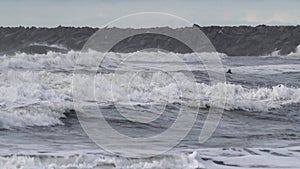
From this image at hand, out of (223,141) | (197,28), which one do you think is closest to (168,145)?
(223,141)

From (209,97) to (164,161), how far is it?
35.1ft

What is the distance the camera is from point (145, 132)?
14047mm

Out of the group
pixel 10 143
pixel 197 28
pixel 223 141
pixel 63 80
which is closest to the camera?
pixel 10 143

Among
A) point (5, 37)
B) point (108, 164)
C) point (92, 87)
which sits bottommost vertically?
point (108, 164)

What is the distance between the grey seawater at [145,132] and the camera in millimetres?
10156

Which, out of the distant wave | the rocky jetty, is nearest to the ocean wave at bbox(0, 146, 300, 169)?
Answer: the distant wave

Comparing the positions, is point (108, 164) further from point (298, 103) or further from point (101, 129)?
point (298, 103)

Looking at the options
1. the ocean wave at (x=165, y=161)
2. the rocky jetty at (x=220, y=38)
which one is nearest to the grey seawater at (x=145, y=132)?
the ocean wave at (x=165, y=161)

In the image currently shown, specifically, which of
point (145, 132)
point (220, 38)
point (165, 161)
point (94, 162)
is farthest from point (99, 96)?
point (220, 38)

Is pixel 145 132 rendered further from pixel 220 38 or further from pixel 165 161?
pixel 220 38

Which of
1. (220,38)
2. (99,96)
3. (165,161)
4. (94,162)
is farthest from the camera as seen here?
(220,38)

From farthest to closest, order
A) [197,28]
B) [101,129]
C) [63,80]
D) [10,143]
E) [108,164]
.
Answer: [197,28], [63,80], [101,129], [10,143], [108,164]

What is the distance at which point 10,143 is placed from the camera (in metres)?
11.5

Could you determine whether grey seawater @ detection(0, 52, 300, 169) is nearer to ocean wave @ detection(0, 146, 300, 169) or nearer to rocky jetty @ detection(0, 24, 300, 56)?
ocean wave @ detection(0, 146, 300, 169)
